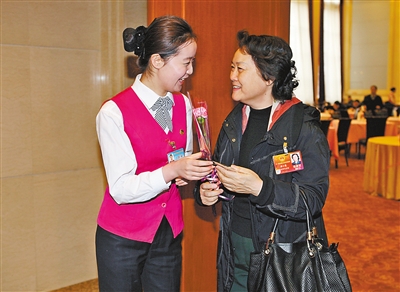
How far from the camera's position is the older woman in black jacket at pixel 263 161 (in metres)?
1.83

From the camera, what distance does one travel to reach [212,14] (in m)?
2.86

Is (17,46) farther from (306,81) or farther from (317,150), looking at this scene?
(306,81)

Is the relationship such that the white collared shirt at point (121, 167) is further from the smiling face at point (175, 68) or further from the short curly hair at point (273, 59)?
the short curly hair at point (273, 59)

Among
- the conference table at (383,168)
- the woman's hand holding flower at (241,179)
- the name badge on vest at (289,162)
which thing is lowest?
the conference table at (383,168)

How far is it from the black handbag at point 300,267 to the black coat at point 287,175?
0.07 meters

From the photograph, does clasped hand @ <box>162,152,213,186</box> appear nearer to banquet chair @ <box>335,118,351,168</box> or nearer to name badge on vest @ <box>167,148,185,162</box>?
name badge on vest @ <box>167,148,185,162</box>

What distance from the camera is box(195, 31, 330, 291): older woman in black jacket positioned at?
1830 mm

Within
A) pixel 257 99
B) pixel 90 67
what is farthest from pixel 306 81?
pixel 257 99

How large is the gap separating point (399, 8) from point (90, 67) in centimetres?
1332

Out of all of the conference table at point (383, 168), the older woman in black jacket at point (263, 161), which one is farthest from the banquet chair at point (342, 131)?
the older woman in black jacket at point (263, 161)

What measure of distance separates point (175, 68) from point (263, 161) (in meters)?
0.51

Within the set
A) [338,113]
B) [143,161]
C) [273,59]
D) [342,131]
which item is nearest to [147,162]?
[143,161]

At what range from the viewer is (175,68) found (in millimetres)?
1932

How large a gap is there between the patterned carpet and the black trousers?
1710mm
